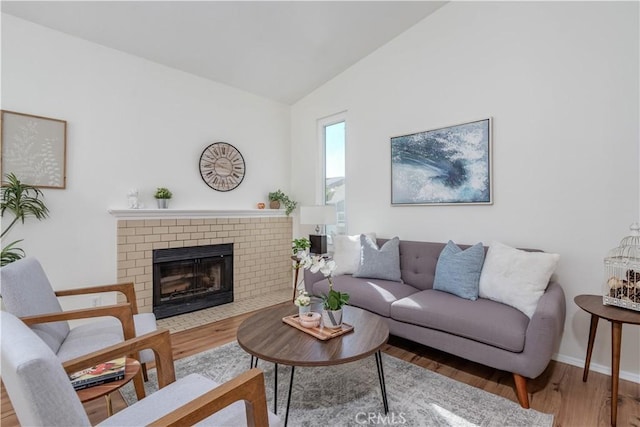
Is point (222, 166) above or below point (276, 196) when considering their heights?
above

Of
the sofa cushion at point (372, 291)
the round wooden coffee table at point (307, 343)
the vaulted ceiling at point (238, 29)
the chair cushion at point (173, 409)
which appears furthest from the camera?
the vaulted ceiling at point (238, 29)

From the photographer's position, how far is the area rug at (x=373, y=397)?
174cm

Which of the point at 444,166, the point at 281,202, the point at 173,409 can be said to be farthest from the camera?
the point at 281,202

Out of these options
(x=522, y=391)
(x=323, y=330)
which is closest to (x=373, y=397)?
(x=323, y=330)

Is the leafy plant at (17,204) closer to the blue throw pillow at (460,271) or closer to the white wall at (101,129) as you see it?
the white wall at (101,129)

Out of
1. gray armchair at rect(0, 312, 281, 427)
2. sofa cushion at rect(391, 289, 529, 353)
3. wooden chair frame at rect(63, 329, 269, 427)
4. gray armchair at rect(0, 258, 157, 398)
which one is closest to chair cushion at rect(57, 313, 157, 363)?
gray armchair at rect(0, 258, 157, 398)

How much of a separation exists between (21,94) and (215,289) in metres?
2.69

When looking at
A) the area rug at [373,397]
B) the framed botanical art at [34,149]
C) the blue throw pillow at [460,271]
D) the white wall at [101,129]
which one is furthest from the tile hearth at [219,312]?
the blue throw pillow at [460,271]

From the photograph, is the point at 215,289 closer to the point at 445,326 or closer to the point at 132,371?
the point at 132,371

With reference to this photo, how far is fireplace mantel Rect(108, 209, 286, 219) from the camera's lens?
10.4 ft

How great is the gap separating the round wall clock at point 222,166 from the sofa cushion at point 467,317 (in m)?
2.68

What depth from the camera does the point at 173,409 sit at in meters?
1.17

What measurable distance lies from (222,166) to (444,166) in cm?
270

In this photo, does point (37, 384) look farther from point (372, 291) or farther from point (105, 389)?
point (372, 291)
